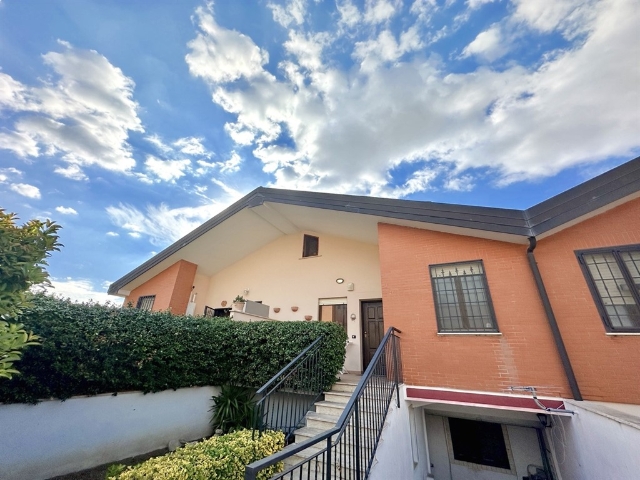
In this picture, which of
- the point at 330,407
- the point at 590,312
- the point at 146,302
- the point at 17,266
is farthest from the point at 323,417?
the point at 146,302

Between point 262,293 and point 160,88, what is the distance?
720 centimetres

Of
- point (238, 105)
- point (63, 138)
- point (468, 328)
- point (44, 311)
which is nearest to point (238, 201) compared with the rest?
point (238, 105)

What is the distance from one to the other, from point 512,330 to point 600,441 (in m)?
1.63

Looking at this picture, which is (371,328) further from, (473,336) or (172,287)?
(172,287)

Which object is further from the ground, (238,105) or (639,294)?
(238,105)

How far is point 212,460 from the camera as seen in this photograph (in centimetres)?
286

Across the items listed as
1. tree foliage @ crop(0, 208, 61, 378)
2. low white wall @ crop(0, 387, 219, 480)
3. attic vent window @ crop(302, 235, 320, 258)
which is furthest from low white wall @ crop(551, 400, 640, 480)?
attic vent window @ crop(302, 235, 320, 258)

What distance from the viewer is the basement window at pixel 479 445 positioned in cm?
608

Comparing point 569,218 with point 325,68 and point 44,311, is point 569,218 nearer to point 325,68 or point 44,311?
point 325,68

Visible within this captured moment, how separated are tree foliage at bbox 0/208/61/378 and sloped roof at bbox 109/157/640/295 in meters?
5.42

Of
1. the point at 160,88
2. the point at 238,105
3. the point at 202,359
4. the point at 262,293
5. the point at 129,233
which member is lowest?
the point at 202,359

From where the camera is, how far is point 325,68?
25.5 feet

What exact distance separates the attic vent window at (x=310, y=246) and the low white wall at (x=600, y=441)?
24.1 feet

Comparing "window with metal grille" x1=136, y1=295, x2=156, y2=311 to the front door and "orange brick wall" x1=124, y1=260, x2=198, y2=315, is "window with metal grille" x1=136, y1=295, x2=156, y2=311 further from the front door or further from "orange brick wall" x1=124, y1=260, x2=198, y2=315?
the front door
